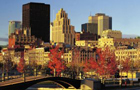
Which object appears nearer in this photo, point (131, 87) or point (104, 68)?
point (131, 87)

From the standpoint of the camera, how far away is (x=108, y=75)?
10781cm

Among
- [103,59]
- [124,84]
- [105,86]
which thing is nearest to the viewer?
[105,86]

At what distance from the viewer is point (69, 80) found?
2884 inches

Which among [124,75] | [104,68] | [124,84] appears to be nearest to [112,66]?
[104,68]

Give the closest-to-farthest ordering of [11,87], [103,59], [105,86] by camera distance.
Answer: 1. [11,87]
2. [105,86]
3. [103,59]

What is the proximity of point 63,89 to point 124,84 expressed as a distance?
14528 mm

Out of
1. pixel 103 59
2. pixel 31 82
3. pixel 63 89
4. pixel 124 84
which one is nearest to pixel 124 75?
pixel 103 59

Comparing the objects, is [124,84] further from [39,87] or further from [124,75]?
[124,75]

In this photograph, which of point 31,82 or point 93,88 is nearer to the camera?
point 31,82

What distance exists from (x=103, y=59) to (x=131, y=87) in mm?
40745

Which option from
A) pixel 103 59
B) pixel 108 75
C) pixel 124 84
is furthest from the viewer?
pixel 103 59

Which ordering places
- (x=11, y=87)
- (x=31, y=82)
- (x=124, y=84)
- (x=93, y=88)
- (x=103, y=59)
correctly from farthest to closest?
(x=103, y=59)
(x=124, y=84)
(x=93, y=88)
(x=31, y=82)
(x=11, y=87)

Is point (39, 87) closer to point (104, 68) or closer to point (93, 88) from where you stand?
point (93, 88)

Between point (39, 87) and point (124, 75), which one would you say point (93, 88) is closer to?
point (39, 87)
